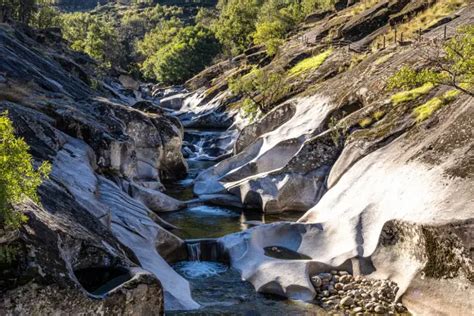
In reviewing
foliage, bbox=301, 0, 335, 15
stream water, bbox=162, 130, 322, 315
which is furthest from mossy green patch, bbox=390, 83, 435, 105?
foliage, bbox=301, 0, 335, 15

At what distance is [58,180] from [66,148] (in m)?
7.85

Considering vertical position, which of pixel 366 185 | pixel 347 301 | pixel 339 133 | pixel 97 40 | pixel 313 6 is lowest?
pixel 347 301

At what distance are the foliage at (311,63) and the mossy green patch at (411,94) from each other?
24910 millimetres

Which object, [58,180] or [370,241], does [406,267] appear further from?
[58,180]

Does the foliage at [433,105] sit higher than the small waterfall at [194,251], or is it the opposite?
the foliage at [433,105]

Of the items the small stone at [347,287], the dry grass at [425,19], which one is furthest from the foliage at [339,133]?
the dry grass at [425,19]

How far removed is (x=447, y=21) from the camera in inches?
2079

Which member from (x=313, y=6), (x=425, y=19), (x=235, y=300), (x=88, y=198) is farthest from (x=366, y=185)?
(x=313, y=6)

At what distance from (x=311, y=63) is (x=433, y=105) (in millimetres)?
33861

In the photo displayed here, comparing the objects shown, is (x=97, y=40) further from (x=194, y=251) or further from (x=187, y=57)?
(x=194, y=251)

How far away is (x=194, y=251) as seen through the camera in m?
28.0

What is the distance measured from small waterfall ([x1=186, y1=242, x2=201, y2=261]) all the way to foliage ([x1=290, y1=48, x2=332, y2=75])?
37848 millimetres

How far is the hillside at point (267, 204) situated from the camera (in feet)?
53.4

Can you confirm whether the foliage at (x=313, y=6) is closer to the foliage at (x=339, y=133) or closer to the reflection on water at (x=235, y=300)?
the foliage at (x=339, y=133)
